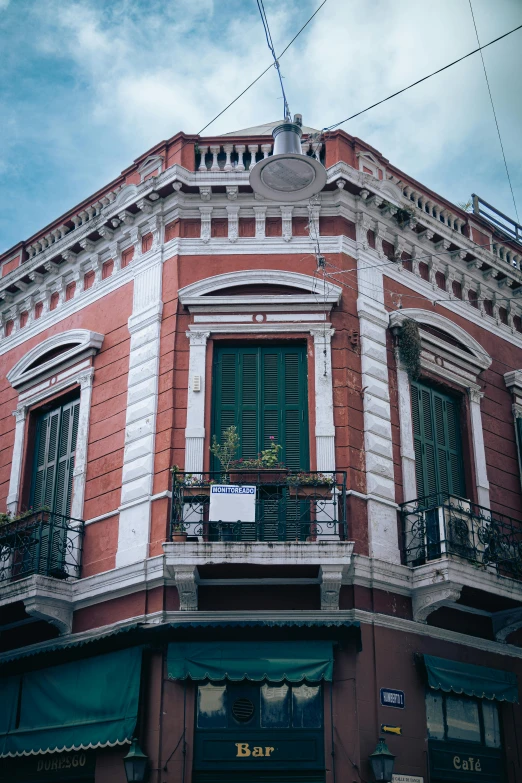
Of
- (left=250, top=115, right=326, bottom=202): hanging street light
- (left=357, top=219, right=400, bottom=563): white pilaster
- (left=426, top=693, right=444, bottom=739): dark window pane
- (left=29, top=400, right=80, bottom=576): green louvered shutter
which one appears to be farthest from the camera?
(left=29, top=400, right=80, bottom=576): green louvered shutter

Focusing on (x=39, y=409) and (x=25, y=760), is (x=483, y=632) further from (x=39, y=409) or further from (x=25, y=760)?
(x=39, y=409)

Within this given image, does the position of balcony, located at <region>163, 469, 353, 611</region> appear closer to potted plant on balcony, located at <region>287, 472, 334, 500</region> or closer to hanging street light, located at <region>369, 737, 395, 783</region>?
potted plant on balcony, located at <region>287, 472, 334, 500</region>

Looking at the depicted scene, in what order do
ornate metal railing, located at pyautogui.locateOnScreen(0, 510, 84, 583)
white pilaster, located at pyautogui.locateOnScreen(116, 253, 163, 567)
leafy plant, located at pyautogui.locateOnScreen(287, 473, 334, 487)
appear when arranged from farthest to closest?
ornate metal railing, located at pyautogui.locateOnScreen(0, 510, 84, 583), white pilaster, located at pyautogui.locateOnScreen(116, 253, 163, 567), leafy plant, located at pyautogui.locateOnScreen(287, 473, 334, 487)

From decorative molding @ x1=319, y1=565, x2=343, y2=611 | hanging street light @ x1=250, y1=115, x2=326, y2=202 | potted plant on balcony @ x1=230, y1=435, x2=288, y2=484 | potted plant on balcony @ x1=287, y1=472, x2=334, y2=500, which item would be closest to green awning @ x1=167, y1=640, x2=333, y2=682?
decorative molding @ x1=319, y1=565, x2=343, y2=611

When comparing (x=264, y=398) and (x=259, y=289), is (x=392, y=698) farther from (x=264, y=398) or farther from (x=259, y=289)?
(x=259, y=289)

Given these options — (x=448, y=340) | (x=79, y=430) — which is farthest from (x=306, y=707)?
(x=448, y=340)

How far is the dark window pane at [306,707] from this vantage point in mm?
11625

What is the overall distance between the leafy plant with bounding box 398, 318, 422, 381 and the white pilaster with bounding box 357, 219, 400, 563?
0.96ft

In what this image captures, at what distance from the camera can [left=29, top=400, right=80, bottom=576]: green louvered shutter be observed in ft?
45.1

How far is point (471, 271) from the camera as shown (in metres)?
16.3

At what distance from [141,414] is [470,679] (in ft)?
18.8

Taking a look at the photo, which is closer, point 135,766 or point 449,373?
point 135,766

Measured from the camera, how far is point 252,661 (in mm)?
11797

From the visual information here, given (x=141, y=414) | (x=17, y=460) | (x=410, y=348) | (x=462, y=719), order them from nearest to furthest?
(x=462, y=719) → (x=141, y=414) → (x=410, y=348) → (x=17, y=460)
